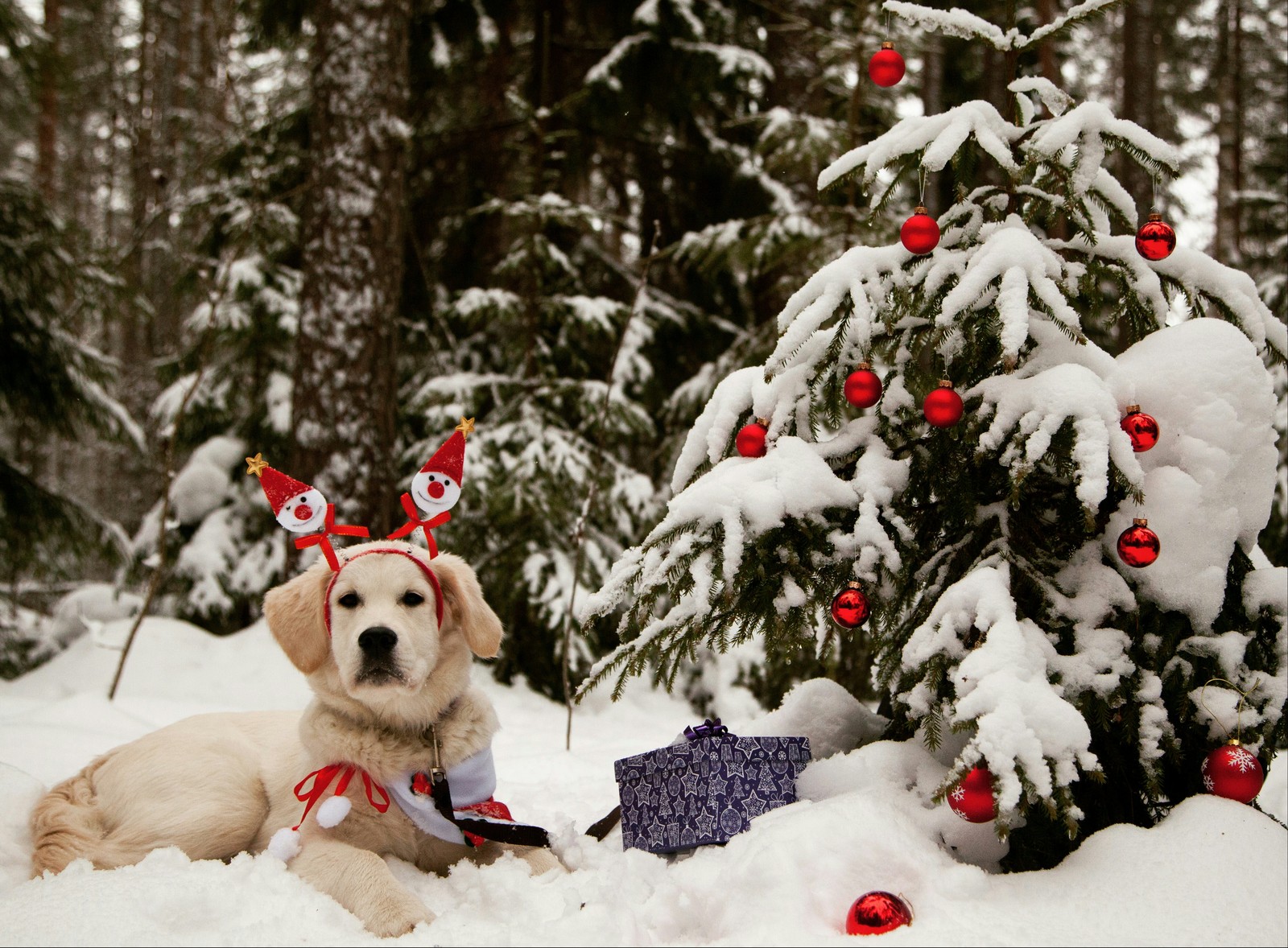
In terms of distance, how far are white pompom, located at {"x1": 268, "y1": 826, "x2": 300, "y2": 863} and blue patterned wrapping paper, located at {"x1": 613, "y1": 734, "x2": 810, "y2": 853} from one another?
992 mm

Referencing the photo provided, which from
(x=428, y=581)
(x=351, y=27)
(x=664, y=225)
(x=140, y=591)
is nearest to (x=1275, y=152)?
(x=664, y=225)

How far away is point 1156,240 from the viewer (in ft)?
7.63

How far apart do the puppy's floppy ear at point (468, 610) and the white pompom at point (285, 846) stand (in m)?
0.72

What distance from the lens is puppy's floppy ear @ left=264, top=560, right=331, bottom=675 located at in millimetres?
2691

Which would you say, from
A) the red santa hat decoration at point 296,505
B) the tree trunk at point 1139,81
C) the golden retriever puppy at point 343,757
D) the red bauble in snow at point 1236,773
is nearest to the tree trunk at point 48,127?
the red santa hat decoration at point 296,505

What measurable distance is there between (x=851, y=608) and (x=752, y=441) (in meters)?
0.55

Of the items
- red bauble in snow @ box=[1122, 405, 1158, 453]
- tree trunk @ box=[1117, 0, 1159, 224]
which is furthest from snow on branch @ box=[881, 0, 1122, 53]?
tree trunk @ box=[1117, 0, 1159, 224]

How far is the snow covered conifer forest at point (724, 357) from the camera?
220cm

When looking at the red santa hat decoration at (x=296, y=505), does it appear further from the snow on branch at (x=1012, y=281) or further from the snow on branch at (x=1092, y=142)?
the snow on branch at (x=1092, y=142)

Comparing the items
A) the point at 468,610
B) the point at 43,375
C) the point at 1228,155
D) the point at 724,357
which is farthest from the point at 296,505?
the point at 1228,155

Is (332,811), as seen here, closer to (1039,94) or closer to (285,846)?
(285,846)

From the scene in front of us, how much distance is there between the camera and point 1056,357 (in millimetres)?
2354

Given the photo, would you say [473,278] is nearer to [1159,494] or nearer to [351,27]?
[351,27]

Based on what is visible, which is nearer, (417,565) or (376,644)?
(376,644)
